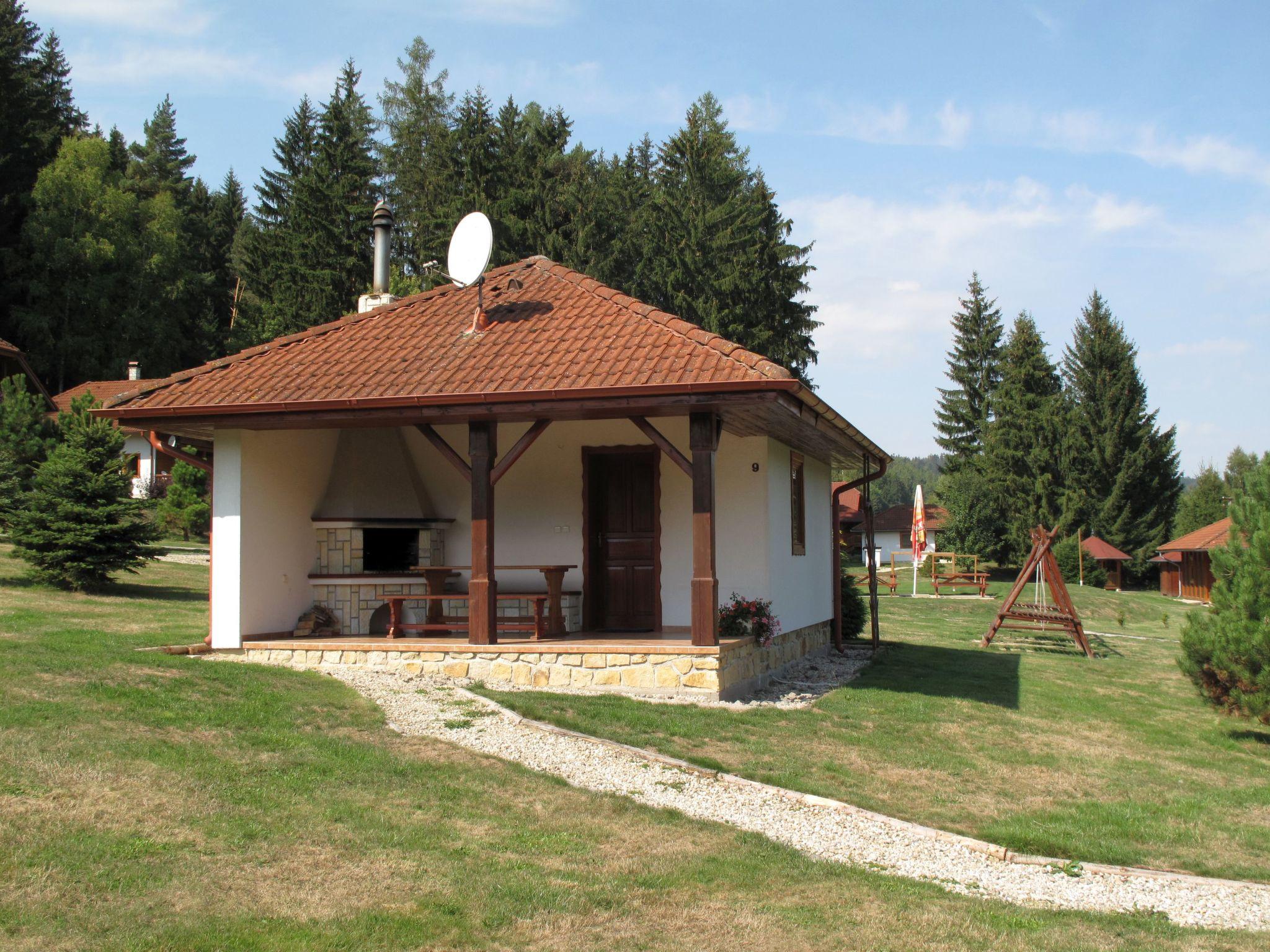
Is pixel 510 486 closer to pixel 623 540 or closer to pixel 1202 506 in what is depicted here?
pixel 623 540

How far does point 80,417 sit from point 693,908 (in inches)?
761

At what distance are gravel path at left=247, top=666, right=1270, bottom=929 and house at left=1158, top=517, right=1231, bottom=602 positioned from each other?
3927 centimetres

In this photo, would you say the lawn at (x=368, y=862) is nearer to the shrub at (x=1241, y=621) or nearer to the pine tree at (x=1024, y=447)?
the shrub at (x=1241, y=621)

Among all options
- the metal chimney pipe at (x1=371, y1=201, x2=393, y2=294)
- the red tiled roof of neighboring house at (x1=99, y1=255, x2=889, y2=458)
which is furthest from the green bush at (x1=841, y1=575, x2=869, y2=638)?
the metal chimney pipe at (x1=371, y1=201, x2=393, y2=294)

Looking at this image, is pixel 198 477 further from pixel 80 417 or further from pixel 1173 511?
pixel 1173 511

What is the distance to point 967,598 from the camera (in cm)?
3009

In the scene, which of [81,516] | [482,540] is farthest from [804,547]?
[81,516]

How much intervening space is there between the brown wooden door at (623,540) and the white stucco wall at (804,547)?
1.34m

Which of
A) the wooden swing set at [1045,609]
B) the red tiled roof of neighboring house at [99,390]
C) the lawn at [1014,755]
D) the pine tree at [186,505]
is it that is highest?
the red tiled roof of neighboring house at [99,390]

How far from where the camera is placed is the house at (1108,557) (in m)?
46.6

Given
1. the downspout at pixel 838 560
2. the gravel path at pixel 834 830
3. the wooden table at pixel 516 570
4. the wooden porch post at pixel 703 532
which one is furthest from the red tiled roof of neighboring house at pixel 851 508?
the gravel path at pixel 834 830

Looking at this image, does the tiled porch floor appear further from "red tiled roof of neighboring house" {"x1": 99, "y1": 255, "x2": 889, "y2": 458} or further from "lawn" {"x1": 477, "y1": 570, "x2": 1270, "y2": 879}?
"red tiled roof of neighboring house" {"x1": 99, "y1": 255, "x2": 889, "y2": 458}

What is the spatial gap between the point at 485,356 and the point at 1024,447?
4358cm

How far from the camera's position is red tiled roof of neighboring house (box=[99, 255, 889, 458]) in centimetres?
980
